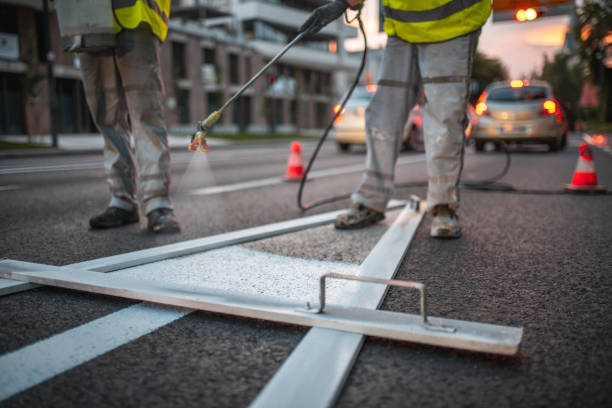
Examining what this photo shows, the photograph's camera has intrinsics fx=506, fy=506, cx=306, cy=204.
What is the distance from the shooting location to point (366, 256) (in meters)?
2.34

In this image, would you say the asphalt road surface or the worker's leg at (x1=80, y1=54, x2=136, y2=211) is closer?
the asphalt road surface

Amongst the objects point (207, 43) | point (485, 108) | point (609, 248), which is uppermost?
point (207, 43)

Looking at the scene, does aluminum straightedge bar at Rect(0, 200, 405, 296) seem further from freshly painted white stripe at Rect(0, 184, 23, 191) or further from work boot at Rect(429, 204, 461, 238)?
freshly painted white stripe at Rect(0, 184, 23, 191)

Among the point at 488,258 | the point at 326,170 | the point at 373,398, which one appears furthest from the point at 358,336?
the point at 326,170

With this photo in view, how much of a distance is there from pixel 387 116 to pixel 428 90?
11.9 inches

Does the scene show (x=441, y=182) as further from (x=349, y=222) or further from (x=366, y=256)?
(x=366, y=256)

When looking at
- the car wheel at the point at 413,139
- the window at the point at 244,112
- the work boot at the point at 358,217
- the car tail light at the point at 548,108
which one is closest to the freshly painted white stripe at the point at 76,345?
the work boot at the point at 358,217

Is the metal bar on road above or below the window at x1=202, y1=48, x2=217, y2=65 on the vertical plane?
below

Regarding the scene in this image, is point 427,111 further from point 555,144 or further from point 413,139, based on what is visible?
point 555,144

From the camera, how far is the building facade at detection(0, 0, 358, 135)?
2203 cm

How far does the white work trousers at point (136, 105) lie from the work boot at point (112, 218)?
1.8 inches

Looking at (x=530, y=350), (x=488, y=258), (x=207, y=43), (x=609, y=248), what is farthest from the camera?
(x=207, y=43)

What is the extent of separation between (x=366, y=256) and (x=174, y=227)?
1.20 metres

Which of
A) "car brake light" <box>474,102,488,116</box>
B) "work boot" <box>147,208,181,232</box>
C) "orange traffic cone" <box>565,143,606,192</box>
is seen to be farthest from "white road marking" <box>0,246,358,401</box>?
"car brake light" <box>474,102,488,116</box>
